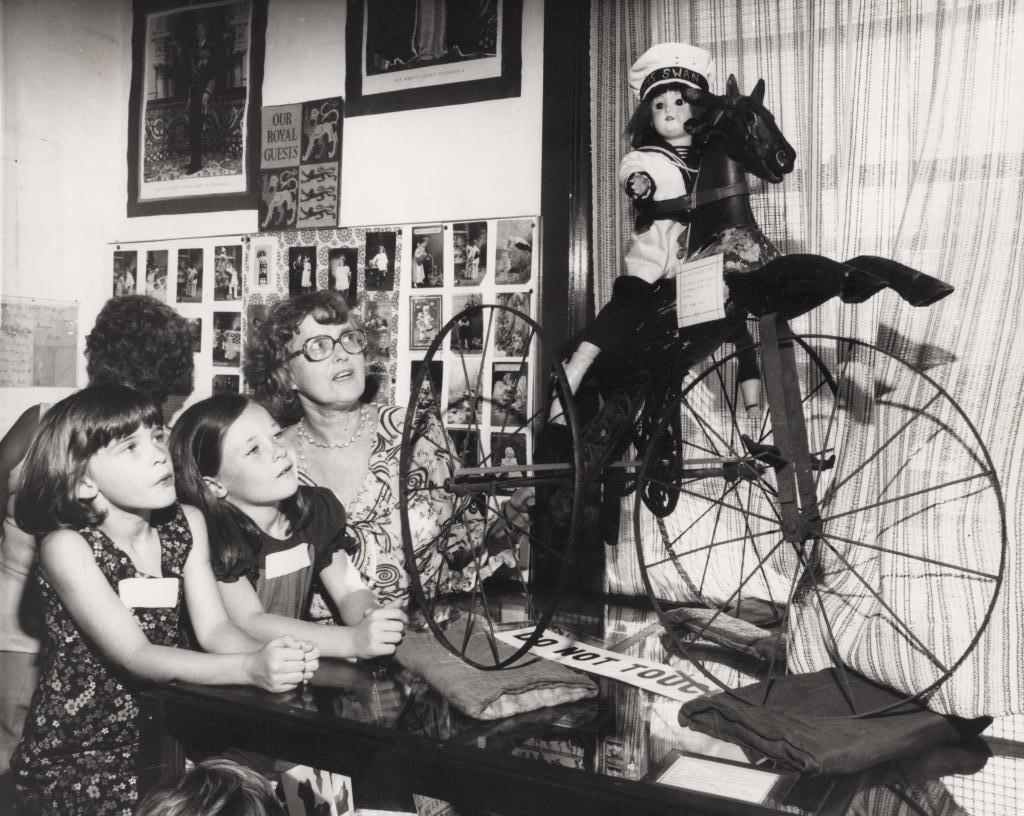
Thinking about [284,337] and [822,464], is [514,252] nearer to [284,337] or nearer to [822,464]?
[284,337]

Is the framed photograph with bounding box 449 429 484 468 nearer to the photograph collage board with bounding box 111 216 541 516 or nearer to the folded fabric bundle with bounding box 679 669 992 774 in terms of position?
the photograph collage board with bounding box 111 216 541 516

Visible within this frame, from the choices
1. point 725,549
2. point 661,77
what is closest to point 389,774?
point 725,549

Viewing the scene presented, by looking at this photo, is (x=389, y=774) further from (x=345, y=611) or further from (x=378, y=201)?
(x=378, y=201)

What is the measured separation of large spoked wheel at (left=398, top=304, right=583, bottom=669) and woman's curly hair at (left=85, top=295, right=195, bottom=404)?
42cm

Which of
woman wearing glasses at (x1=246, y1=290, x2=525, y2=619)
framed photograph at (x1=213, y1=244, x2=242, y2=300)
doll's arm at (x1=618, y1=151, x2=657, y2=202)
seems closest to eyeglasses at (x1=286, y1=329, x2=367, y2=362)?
woman wearing glasses at (x1=246, y1=290, x2=525, y2=619)

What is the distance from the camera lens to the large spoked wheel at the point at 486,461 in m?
1.60

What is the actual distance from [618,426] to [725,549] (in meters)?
0.37

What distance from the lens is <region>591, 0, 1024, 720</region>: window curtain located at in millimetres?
1219

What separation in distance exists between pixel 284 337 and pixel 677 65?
2.53 feet

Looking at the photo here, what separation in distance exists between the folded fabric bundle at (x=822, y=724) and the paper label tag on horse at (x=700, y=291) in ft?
1.64

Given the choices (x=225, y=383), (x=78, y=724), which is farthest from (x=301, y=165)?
(x=78, y=724)

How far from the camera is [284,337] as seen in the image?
5.12ft

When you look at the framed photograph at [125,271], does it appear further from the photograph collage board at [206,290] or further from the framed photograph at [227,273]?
the framed photograph at [227,273]

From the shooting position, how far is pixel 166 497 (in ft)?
4.27
